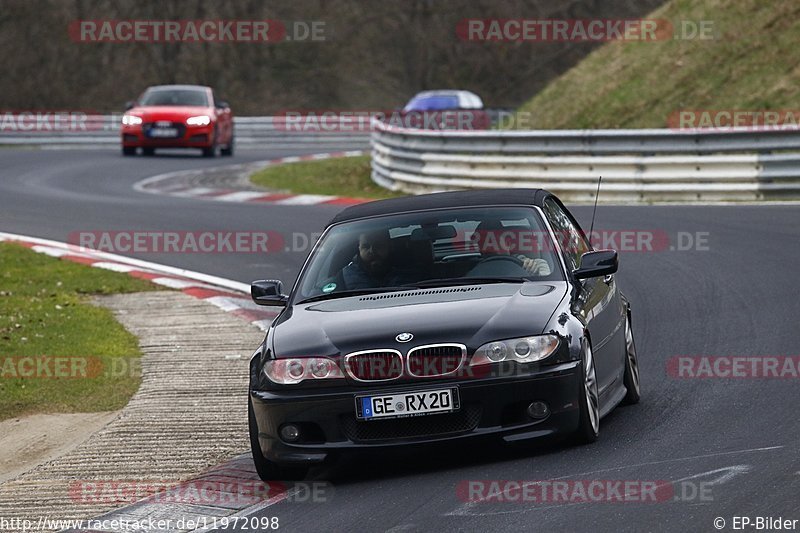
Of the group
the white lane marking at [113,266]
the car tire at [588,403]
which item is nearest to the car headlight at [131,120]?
the white lane marking at [113,266]

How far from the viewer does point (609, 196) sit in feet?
66.4

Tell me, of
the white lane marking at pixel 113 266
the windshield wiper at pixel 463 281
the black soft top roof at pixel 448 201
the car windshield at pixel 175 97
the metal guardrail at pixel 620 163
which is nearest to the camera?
the windshield wiper at pixel 463 281

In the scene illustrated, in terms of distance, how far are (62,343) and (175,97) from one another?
73.8ft

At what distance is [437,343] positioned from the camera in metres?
6.99

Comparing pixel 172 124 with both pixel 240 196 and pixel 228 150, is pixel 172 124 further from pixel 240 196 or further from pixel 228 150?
pixel 240 196

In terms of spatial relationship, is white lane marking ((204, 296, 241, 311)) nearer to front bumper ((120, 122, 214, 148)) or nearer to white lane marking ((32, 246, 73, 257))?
white lane marking ((32, 246, 73, 257))

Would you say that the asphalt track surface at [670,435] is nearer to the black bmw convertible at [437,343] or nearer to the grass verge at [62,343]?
the black bmw convertible at [437,343]

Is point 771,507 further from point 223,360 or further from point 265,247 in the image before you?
point 265,247

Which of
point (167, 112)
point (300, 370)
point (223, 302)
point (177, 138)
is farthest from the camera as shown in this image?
point (177, 138)

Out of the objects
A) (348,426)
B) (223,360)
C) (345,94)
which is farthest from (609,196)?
(345,94)

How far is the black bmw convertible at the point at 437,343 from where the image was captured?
22.8ft

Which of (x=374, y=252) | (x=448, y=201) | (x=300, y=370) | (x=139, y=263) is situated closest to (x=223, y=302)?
(x=139, y=263)

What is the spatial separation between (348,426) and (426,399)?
417 millimetres

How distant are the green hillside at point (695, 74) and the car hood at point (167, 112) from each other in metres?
7.66
